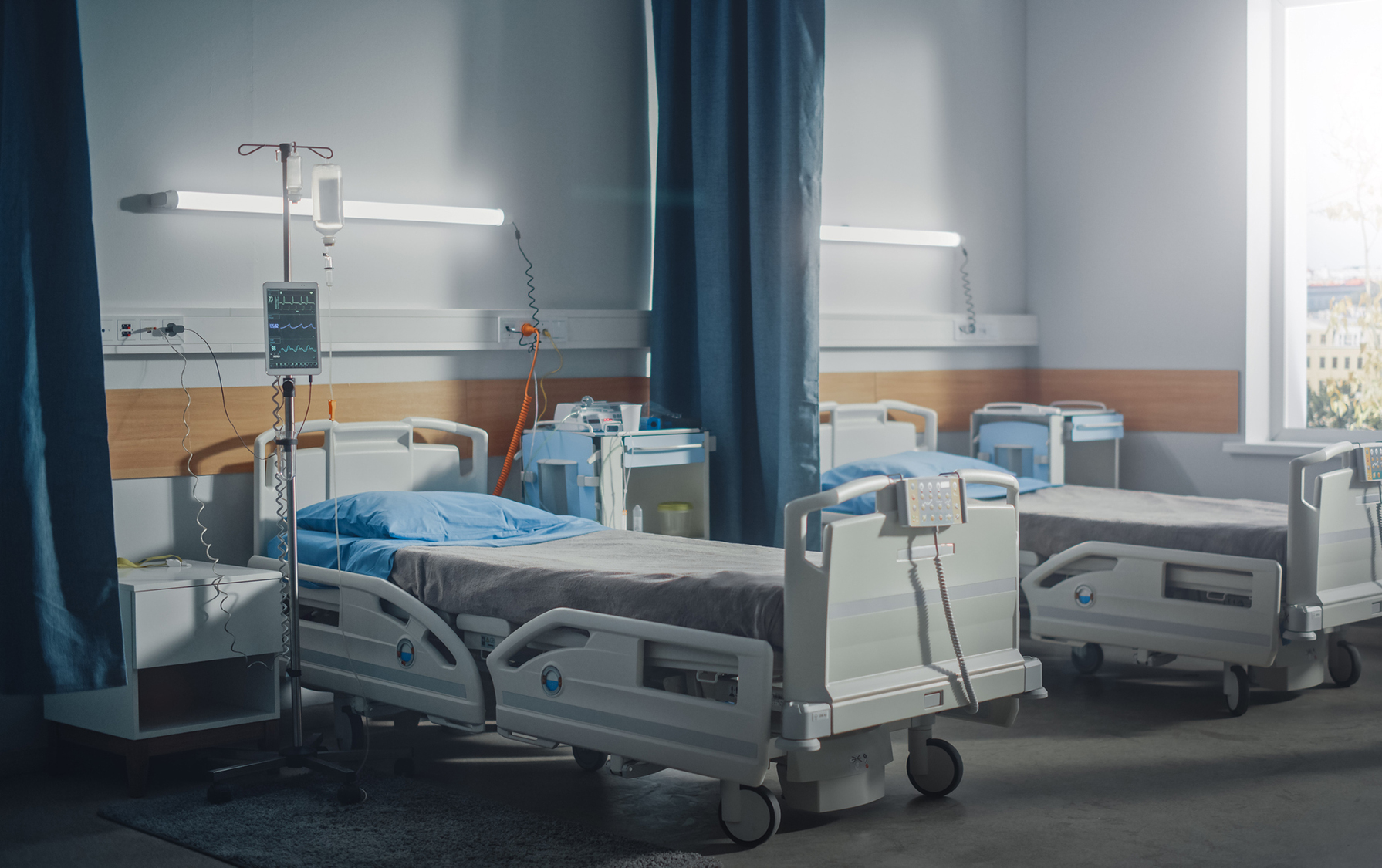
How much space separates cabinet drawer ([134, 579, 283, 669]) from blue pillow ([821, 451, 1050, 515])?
215cm

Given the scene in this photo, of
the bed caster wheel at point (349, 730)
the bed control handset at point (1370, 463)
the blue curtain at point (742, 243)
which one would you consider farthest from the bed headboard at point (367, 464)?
the bed control handset at point (1370, 463)

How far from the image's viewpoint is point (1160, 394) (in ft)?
19.6

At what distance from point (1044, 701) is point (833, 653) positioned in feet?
5.74

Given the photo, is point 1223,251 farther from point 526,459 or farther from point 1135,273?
point 526,459

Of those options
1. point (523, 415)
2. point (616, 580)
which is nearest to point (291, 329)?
point (616, 580)

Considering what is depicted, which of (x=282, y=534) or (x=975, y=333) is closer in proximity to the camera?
(x=282, y=534)

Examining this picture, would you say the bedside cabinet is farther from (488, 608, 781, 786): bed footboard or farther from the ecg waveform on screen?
(488, 608, 781, 786): bed footboard

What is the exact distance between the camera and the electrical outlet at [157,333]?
12.5 ft

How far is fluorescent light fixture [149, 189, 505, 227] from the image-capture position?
12.6 ft

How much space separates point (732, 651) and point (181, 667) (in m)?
1.88

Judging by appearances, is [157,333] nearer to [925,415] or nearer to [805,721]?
[805,721]

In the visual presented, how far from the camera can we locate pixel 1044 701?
4.24 metres

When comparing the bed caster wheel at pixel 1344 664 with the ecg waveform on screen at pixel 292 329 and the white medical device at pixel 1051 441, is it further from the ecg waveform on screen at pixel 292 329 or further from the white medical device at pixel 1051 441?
the ecg waveform on screen at pixel 292 329

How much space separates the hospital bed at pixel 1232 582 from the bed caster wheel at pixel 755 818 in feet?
6.03
